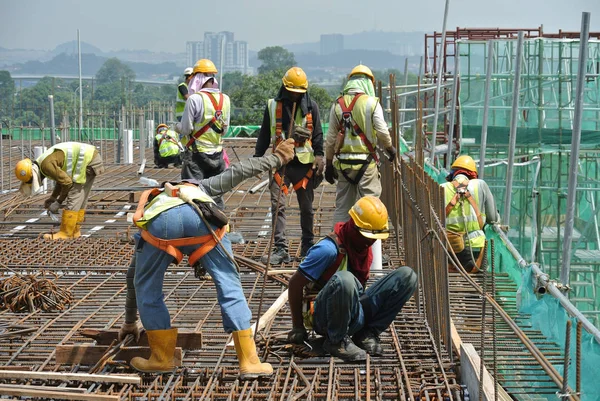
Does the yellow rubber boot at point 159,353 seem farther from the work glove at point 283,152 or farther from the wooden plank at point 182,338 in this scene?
the work glove at point 283,152

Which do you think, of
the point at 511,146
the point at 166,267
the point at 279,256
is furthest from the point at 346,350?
the point at 511,146

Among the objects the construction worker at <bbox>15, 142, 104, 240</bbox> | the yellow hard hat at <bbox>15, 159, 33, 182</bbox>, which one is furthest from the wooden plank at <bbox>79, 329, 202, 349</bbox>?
the construction worker at <bbox>15, 142, 104, 240</bbox>

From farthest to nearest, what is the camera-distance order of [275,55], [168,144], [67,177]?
[275,55], [168,144], [67,177]

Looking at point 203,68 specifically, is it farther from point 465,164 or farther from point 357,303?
point 357,303

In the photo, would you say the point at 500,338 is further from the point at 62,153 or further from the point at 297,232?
the point at 62,153

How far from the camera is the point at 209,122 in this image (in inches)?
367

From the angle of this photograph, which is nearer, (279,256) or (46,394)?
(46,394)

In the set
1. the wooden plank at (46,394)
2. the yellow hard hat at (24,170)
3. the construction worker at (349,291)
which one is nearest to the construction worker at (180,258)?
the construction worker at (349,291)

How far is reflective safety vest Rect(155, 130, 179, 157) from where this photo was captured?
1686 centimetres

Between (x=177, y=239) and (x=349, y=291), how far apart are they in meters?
0.99

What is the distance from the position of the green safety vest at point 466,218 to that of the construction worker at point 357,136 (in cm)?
64

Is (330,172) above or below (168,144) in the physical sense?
above

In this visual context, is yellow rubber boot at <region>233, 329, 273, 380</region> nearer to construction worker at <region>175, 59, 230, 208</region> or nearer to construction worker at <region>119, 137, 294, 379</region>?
construction worker at <region>119, 137, 294, 379</region>

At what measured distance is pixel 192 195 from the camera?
5.14 metres
